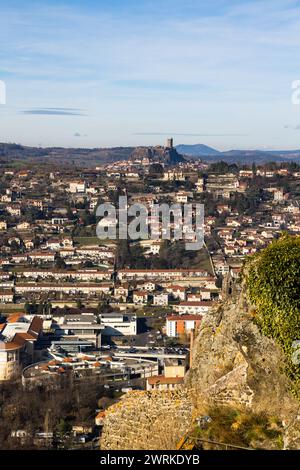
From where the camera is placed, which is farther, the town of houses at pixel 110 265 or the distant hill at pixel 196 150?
the distant hill at pixel 196 150

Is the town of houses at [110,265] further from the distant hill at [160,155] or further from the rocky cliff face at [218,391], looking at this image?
the distant hill at [160,155]

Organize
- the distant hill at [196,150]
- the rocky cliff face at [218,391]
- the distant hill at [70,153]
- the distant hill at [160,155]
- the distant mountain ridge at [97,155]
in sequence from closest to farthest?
1. the rocky cliff face at [218,391]
2. the distant hill at [160,155]
3. the distant mountain ridge at [97,155]
4. the distant hill at [70,153]
5. the distant hill at [196,150]

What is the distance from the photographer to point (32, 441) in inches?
393

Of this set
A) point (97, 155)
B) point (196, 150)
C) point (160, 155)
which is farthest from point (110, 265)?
point (196, 150)

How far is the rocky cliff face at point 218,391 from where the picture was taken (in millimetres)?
3639

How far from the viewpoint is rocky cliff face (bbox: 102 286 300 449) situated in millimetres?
3639

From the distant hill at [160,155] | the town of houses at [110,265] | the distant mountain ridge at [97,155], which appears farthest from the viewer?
the distant mountain ridge at [97,155]

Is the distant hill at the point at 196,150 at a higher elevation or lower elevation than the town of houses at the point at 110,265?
higher

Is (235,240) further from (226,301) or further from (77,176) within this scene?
(226,301)

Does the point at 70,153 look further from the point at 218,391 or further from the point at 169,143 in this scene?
the point at 218,391

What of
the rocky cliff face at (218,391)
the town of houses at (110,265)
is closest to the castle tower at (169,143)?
the town of houses at (110,265)

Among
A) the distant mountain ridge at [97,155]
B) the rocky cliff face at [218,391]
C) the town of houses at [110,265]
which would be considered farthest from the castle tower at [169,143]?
the rocky cliff face at [218,391]
